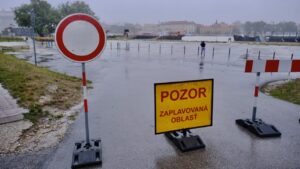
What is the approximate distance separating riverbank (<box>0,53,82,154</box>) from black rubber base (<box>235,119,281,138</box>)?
3.90 meters

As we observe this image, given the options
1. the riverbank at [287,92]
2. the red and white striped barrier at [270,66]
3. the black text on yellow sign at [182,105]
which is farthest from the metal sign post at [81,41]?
the riverbank at [287,92]

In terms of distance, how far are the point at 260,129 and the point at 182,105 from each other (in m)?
1.79

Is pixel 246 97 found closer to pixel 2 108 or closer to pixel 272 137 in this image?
pixel 272 137

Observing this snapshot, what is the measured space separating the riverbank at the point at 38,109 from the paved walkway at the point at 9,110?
15cm

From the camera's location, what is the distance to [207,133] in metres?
5.09

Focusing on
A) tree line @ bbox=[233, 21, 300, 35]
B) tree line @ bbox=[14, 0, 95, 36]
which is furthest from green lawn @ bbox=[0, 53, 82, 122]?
tree line @ bbox=[233, 21, 300, 35]

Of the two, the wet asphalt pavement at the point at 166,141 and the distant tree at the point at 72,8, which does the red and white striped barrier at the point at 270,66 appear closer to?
the wet asphalt pavement at the point at 166,141

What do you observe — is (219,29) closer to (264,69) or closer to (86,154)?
(264,69)

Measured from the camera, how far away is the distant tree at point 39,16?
2842 inches

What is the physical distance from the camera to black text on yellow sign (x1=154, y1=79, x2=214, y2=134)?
442cm

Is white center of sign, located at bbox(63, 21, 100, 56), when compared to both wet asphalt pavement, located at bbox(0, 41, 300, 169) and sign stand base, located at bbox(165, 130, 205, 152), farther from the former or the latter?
sign stand base, located at bbox(165, 130, 205, 152)

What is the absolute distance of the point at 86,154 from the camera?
157 inches

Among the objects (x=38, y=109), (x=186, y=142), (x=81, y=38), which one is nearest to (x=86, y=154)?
(x=186, y=142)

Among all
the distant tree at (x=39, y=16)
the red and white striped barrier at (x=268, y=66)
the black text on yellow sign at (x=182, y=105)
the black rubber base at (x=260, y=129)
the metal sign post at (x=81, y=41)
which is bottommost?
the black rubber base at (x=260, y=129)
